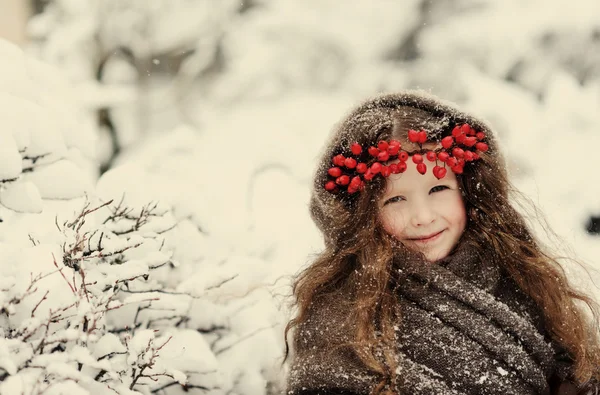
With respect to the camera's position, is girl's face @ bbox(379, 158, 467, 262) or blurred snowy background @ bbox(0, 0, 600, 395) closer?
girl's face @ bbox(379, 158, 467, 262)

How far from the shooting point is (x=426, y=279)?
6.01ft

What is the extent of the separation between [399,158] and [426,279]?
37cm

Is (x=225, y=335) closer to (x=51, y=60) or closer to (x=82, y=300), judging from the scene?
(x=82, y=300)

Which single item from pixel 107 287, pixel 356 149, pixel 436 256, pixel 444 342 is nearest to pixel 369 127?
pixel 356 149

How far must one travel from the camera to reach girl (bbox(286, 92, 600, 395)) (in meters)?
1.73

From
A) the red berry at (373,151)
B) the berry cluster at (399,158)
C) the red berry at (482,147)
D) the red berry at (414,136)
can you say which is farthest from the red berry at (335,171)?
the red berry at (482,147)

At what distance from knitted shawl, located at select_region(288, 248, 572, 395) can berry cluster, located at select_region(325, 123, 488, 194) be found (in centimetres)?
29

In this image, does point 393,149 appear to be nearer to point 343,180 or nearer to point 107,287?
point 343,180

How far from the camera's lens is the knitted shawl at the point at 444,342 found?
5.58 ft

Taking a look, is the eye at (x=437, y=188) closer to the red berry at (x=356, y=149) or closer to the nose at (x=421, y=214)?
the nose at (x=421, y=214)

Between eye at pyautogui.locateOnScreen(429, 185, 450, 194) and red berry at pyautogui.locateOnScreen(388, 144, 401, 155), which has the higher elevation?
red berry at pyautogui.locateOnScreen(388, 144, 401, 155)

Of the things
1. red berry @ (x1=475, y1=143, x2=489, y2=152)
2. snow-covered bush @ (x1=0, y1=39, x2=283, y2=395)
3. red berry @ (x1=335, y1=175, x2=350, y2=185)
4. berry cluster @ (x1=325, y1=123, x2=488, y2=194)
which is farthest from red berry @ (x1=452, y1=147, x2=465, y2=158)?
snow-covered bush @ (x1=0, y1=39, x2=283, y2=395)

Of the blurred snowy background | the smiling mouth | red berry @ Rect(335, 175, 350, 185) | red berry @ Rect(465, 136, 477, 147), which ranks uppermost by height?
the blurred snowy background

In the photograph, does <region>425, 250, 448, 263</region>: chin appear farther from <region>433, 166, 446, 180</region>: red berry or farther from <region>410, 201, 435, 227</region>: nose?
<region>433, 166, 446, 180</region>: red berry
